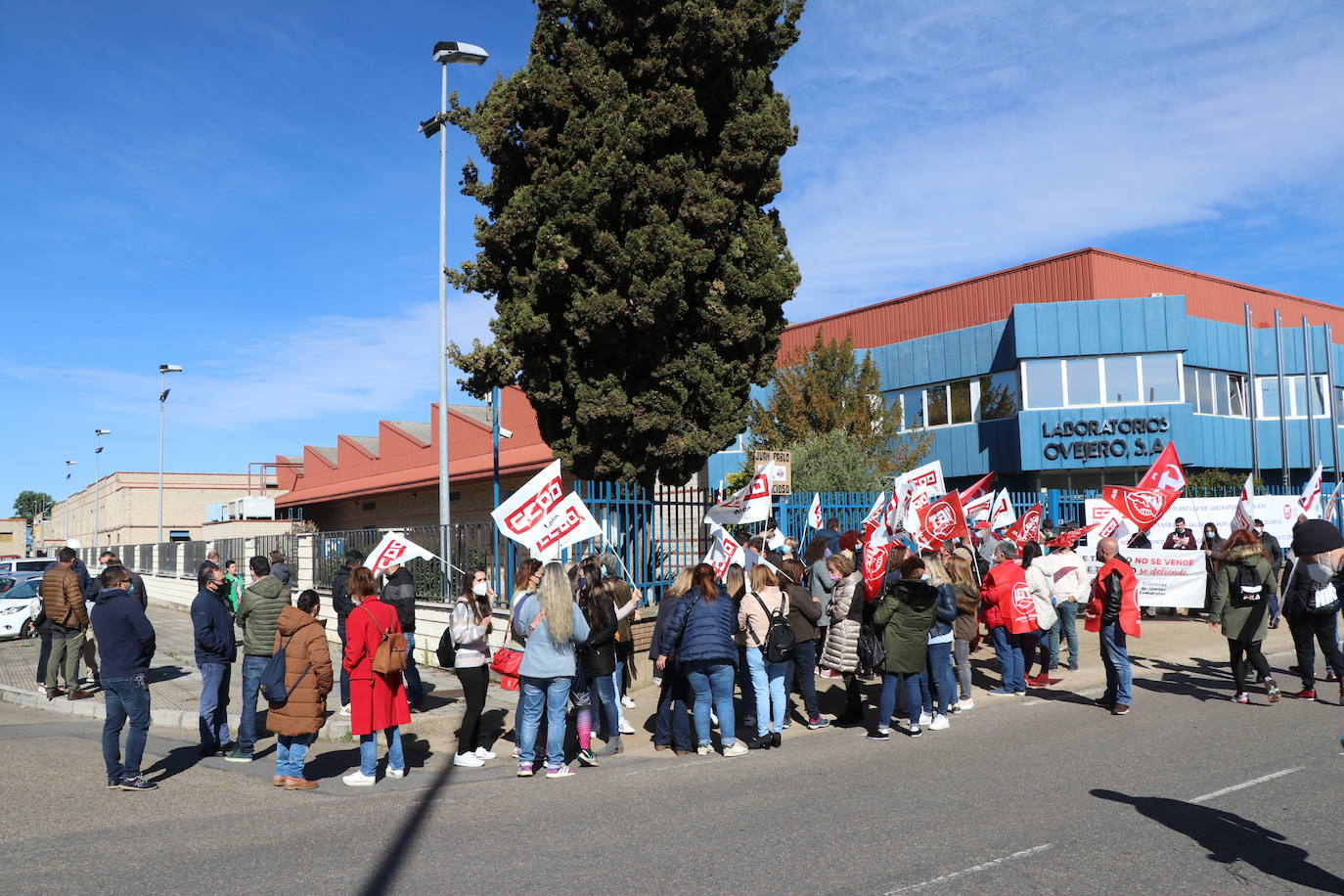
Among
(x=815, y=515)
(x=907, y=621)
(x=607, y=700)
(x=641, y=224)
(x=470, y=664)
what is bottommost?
(x=607, y=700)

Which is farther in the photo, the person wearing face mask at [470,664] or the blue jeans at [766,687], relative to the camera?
the blue jeans at [766,687]

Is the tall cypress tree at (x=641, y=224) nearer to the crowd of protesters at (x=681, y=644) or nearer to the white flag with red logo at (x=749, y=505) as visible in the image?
the white flag with red logo at (x=749, y=505)

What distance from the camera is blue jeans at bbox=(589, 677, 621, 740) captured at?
30.8ft

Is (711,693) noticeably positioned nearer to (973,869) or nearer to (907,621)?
(907,621)

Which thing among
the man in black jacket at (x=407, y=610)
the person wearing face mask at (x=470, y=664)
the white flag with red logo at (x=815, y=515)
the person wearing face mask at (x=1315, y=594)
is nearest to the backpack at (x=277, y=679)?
the person wearing face mask at (x=470, y=664)

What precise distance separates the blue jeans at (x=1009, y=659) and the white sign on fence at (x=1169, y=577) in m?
5.07

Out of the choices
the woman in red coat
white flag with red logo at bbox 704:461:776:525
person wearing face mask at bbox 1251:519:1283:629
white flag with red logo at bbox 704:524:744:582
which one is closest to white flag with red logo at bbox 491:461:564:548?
white flag with red logo at bbox 704:524:744:582

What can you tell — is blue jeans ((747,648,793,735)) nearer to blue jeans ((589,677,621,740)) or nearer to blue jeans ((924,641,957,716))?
blue jeans ((589,677,621,740))

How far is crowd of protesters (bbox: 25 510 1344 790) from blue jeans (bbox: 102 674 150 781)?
0.02 meters

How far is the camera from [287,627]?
7.97 m

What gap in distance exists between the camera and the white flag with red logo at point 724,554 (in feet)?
34.9

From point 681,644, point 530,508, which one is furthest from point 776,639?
point 530,508

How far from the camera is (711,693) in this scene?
368 inches

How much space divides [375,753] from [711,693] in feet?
9.77
